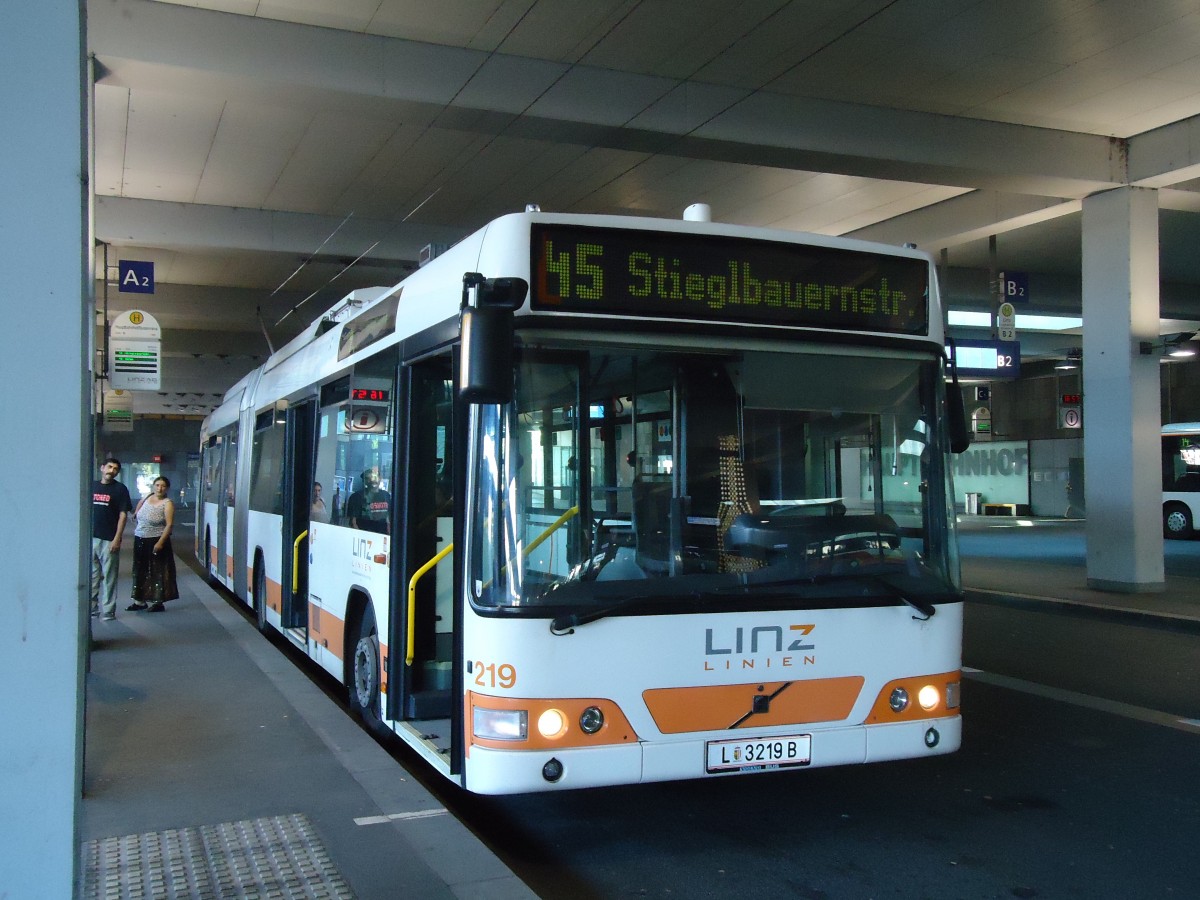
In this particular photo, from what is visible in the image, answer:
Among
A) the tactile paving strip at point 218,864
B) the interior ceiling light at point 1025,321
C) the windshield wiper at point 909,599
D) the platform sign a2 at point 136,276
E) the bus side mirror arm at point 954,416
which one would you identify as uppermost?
the interior ceiling light at point 1025,321

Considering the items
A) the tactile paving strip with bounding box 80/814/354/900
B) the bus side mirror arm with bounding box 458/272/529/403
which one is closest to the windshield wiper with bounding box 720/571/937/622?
the bus side mirror arm with bounding box 458/272/529/403

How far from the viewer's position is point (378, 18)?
1066 centimetres

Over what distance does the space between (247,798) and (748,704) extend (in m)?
2.61

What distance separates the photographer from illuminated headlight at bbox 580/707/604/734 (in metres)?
4.62

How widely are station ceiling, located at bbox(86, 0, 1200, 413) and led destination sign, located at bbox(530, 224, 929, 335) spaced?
585cm

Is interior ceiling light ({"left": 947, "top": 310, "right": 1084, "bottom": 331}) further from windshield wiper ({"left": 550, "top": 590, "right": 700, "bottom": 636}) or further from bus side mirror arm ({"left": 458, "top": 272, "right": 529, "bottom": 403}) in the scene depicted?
bus side mirror arm ({"left": 458, "top": 272, "right": 529, "bottom": 403})

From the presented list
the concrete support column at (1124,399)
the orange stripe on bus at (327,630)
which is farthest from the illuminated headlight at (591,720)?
the concrete support column at (1124,399)

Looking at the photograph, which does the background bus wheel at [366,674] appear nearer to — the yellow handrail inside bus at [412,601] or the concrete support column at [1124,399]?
the yellow handrail inside bus at [412,601]

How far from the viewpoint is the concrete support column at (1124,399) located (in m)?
14.4

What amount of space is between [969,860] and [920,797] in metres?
1.02

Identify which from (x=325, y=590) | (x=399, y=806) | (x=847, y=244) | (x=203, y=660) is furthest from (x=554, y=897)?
(x=203, y=660)

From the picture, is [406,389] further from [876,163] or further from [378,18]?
[876,163]

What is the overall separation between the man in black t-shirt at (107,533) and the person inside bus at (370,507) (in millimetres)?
5828

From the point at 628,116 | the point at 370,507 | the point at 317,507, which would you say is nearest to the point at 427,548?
the point at 370,507
